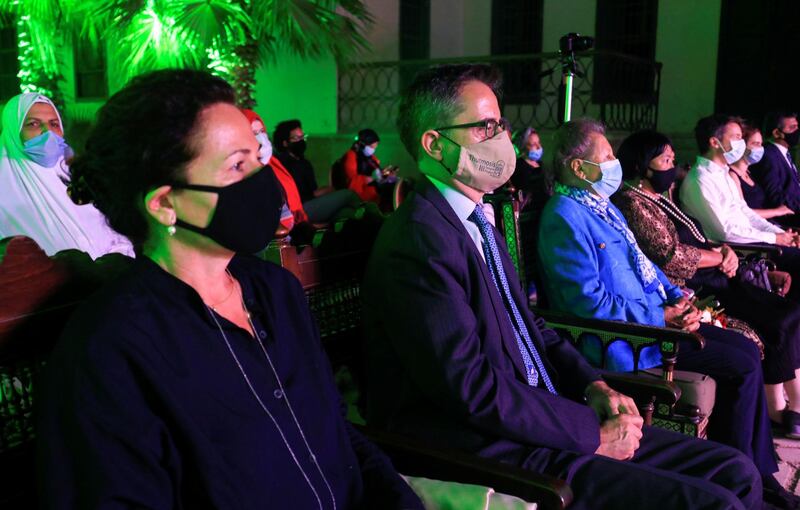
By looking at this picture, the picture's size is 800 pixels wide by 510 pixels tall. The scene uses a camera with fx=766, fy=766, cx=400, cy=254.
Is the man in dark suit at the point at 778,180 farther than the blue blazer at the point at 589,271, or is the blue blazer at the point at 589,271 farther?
the man in dark suit at the point at 778,180

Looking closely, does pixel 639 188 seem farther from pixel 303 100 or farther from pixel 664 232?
pixel 303 100

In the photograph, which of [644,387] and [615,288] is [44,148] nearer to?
[615,288]

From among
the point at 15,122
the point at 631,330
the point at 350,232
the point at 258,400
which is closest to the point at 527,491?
the point at 258,400

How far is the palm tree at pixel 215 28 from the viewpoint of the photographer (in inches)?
237

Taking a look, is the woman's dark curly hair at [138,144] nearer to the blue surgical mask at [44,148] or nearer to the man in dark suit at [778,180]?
the blue surgical mask at [44,148]

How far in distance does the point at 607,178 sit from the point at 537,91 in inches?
310

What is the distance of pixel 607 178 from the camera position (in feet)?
9.69

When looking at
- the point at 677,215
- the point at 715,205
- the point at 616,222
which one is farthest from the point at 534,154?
the point at 616,222

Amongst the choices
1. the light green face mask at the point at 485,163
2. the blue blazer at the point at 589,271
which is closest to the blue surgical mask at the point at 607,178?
the blue blazer at the point at 589,271

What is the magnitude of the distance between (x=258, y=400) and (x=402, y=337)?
0.54 meters

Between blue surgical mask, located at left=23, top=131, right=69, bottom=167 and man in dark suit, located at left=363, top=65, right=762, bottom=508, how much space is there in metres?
2.09

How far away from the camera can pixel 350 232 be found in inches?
90.0

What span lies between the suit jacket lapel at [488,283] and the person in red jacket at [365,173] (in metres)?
4.99

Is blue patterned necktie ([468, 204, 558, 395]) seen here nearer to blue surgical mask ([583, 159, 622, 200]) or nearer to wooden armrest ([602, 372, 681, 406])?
wooden armrest ([602, 372, 681, 406])
